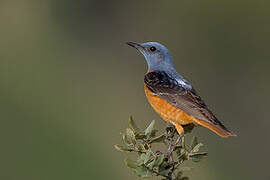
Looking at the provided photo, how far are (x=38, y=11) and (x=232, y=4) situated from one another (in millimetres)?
6049

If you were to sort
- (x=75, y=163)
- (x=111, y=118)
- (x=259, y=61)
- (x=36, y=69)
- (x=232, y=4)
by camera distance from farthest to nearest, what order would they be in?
1. (x=232, y=4)
2. (x=259, y=61)
3. (x=36, y=69)
4. (x=111, y=118)
5. (x=75, y=163)

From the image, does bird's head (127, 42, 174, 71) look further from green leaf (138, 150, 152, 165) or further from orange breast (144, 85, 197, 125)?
green leaf (138, 150, 152, 165)

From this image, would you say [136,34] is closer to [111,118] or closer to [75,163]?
[111,118]

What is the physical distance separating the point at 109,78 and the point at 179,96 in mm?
8320

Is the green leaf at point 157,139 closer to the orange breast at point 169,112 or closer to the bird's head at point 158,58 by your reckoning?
the orange breast at point 169,112

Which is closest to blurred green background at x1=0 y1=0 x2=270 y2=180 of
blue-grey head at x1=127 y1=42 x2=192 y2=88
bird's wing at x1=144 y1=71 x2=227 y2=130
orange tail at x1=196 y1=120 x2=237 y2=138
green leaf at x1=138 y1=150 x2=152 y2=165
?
blue-grey head at x1=127 y1=42 x2=192 y2=88

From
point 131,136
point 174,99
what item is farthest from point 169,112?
point 131,136

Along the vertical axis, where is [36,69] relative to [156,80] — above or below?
above

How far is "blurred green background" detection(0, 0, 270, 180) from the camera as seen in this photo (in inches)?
430

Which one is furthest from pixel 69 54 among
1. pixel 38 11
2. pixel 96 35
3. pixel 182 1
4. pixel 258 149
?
pixel 258 149

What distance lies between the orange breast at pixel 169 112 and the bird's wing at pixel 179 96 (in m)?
0.04

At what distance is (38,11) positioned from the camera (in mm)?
18516

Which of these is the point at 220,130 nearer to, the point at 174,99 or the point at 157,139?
the point at 174,99

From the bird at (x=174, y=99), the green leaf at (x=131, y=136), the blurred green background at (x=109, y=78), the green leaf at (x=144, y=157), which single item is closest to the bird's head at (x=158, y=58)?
the bird at (x=174, y=99)
